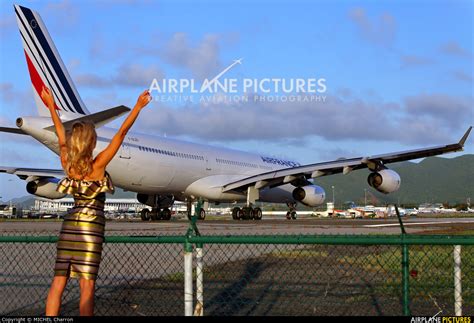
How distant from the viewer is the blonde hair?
5.60 metres

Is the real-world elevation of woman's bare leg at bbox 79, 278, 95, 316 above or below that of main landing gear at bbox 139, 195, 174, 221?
below

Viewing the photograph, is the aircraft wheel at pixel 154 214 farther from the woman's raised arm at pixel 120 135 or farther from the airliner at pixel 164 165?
the woman's raised arm at pixel 120 135

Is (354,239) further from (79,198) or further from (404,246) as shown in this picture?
(79,198)

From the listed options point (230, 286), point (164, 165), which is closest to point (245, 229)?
point (164, 165)

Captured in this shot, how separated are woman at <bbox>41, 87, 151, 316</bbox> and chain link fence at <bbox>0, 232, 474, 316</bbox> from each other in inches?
40.9

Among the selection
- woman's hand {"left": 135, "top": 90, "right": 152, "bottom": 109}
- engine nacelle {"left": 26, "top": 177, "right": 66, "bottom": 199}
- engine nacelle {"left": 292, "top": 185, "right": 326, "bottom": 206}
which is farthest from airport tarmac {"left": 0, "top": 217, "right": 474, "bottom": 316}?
engine nacelle {"left": 26, "top": 177, "right": 66, "bottom": 199}

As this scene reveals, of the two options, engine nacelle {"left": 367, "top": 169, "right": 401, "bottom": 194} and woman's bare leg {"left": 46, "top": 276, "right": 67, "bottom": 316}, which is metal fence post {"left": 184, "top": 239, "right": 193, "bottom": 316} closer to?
woman's bare leg {"left": 46, "top": 276, "right": 67, "bottom": 316}

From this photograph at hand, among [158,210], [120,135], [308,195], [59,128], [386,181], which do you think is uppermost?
[386,181]

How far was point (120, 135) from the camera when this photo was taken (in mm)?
5773

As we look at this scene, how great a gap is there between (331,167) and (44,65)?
1550cm

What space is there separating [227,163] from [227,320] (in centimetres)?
3305

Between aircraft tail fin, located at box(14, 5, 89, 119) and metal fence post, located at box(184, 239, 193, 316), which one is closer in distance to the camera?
metal fence post, located at box(184, 239, 193, 316)

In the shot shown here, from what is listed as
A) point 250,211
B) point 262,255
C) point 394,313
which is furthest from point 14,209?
point 394,313

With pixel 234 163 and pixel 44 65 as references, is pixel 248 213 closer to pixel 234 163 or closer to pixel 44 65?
pixel 234 163
